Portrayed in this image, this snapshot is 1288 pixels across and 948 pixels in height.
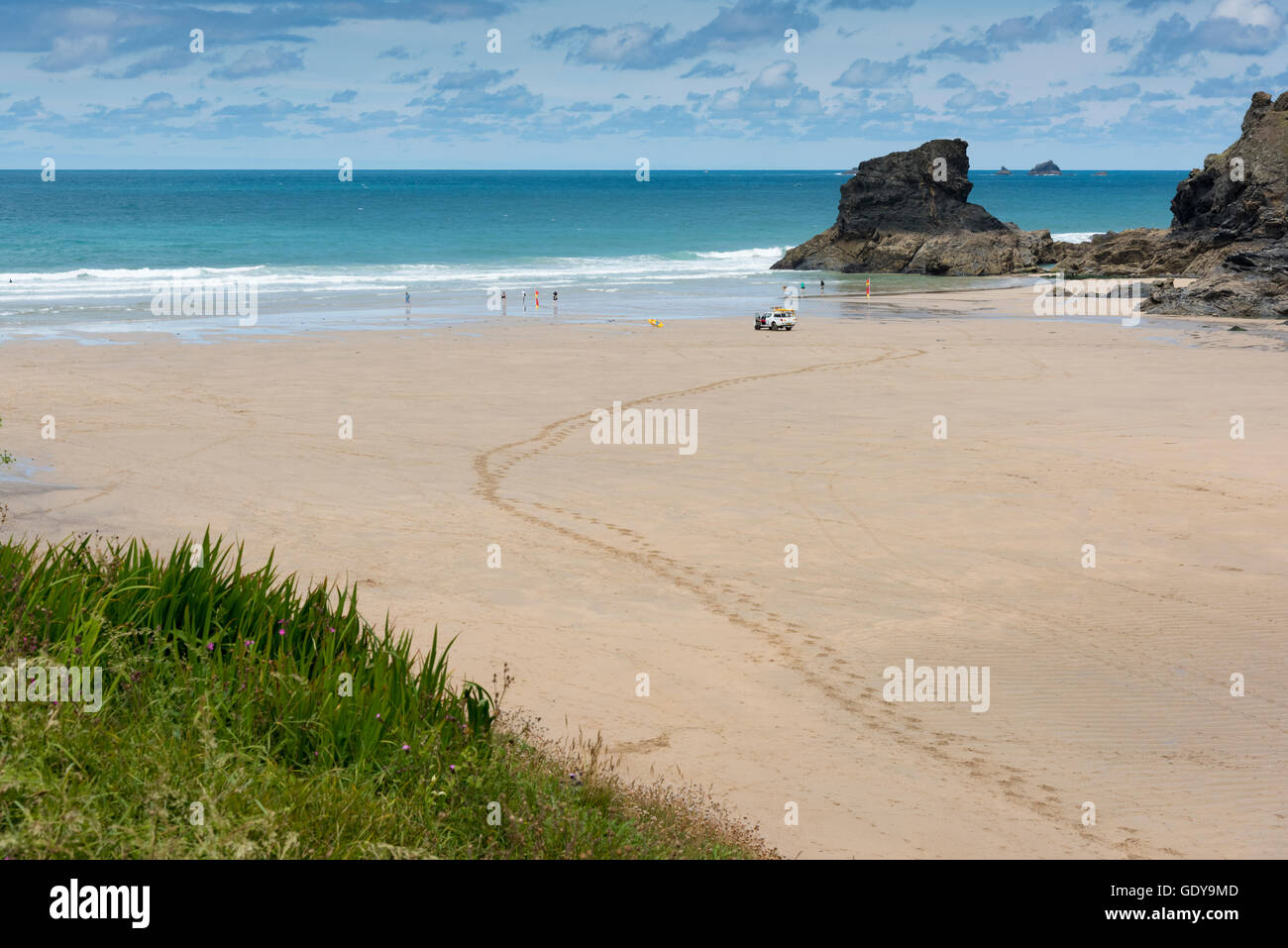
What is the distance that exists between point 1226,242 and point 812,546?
176 feet

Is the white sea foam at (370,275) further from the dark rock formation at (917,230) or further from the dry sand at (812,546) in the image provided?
the dry sand at (812,546)

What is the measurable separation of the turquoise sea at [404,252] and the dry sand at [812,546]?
1864 centimetres

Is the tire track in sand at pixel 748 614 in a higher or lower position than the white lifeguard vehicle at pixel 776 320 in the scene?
lower

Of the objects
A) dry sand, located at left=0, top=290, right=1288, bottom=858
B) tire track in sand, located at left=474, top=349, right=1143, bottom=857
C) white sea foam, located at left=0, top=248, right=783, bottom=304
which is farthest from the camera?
white sea foam, located at left=0, top=248, right=783, bottom=304

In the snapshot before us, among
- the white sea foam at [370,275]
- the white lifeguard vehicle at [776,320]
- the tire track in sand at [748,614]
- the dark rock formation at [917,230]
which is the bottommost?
the tire track in sand at [748,614]

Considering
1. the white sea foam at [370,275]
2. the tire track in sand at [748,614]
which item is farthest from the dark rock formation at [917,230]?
the tire track in sand at [748,614]

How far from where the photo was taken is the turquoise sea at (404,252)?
5069 cm

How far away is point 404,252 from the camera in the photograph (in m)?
82.8

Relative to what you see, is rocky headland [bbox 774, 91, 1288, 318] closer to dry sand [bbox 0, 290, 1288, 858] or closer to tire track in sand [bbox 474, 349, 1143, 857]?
dry sand [bbox 0, 290, 1288, 858]

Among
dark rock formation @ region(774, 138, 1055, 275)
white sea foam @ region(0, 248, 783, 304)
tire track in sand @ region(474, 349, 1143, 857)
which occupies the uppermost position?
dark rock formation @ region(774, 138, 1055, 275)

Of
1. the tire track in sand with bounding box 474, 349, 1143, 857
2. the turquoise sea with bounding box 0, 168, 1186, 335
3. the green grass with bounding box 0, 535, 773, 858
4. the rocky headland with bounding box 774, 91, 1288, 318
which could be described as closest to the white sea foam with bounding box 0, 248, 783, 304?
the turquoise sea with bounding box 0, 168, 1186, 335

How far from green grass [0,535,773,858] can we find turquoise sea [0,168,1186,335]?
3488 cm

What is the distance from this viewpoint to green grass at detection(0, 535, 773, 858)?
5.32m
